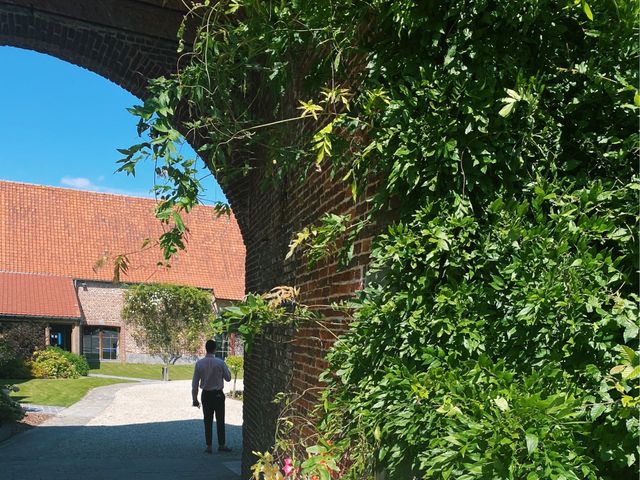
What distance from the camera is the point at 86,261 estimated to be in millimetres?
32438

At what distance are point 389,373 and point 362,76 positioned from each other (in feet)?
4.16

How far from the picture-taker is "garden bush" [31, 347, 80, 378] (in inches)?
943

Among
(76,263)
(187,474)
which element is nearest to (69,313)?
(76,263)

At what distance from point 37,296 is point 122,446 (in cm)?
2055

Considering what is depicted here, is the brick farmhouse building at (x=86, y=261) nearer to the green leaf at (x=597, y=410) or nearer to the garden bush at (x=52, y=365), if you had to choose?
the garden bush at (x=52, y=365)

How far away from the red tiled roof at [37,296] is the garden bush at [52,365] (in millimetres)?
3023

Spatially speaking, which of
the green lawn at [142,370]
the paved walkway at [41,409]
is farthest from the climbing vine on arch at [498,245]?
the green lawn at [142,370]

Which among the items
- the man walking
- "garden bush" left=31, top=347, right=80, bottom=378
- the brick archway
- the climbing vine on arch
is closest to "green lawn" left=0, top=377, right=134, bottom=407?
"garden bush" left=31, top=347, right=80, bottom=378

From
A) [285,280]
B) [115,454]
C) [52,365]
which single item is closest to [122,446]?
[115,454]

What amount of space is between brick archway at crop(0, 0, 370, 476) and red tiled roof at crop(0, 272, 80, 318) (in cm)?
2340

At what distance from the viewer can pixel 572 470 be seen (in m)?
1.59

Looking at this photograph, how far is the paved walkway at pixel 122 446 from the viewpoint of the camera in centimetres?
888

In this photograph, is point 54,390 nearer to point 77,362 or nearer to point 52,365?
point 52,365

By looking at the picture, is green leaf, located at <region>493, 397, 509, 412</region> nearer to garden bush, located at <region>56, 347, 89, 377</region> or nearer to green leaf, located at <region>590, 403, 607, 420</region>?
green leaf, located at <region>590, 403, 607, 420</region>
